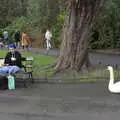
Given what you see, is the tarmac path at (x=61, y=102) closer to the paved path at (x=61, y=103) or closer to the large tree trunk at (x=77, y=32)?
the paved path at (x=61, y=103)

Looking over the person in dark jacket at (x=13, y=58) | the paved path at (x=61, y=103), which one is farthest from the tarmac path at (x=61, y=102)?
the person in dark jacket at (x=13, y=58)

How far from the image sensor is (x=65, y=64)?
16.1m

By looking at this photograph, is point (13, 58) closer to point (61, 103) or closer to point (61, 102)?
point (61, 102)

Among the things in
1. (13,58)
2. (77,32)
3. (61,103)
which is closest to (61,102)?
(61,103)

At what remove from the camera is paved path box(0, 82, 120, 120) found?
31.2ft

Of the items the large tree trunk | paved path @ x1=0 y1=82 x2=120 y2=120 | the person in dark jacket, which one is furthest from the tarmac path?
the large tree trunk

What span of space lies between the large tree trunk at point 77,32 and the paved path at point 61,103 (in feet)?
6.50

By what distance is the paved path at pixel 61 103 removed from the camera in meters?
9.51

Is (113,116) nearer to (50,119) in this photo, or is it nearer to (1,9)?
(50,119)

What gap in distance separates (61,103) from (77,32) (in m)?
5.38

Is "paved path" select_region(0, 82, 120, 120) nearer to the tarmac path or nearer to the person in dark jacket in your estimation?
the tarmac path

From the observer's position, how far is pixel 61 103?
11.0 metres

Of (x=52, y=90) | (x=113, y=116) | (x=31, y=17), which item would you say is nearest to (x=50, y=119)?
(x=113, y=116)

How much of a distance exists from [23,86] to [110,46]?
2105 centimetres
